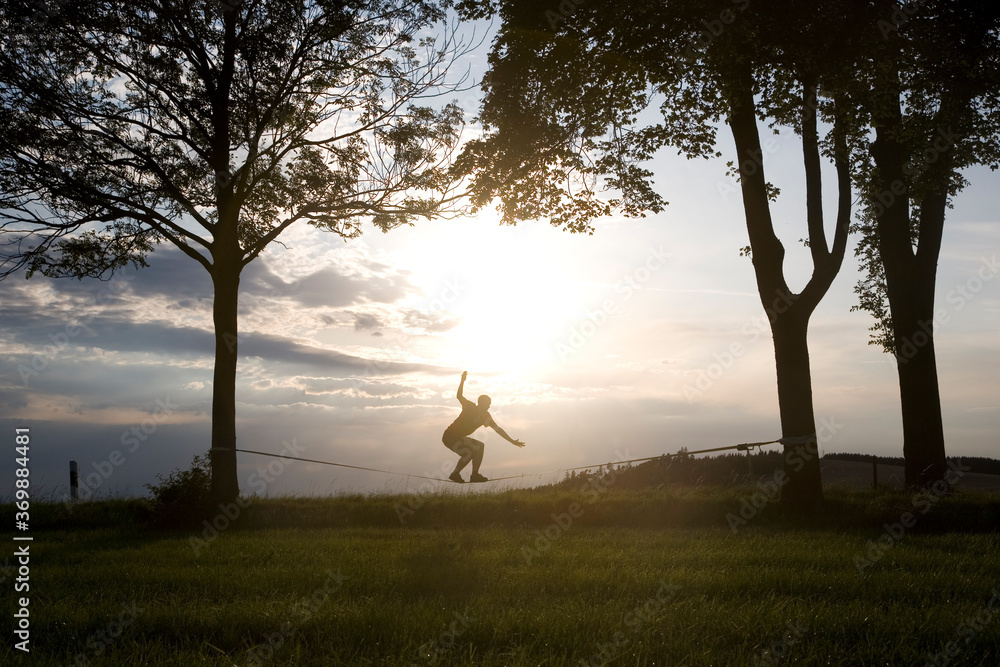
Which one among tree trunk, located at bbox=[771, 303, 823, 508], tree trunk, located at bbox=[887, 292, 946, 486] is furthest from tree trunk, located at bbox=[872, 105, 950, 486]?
tree trunk, located at bbox=[771, 303, 823, 508]

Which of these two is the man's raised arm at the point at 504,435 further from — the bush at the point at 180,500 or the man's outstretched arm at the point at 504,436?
the bush at the point at 180,500

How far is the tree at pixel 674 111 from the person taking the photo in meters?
13.3

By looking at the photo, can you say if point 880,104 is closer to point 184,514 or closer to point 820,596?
point 820,596

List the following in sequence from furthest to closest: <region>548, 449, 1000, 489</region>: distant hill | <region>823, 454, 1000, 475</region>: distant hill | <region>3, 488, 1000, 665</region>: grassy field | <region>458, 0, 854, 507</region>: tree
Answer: <region>823, 454, 1000, 475</region>: distant hill, <region>548, 449, 1000, 489</region>: distant hill, <region>458, 0, 854, 507</region>: tree, <region>3, 488, 1000, 665</region>: grassy field

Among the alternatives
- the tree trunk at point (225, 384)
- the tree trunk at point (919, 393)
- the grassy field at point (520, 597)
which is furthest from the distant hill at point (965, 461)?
the tree trunk at point (225, 384)

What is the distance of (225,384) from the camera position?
1612cm

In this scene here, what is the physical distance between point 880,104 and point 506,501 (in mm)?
11606

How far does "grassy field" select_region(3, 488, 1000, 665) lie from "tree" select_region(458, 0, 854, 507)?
4.74 m

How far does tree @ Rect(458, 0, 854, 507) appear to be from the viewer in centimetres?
1333

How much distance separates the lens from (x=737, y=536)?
11.7 m

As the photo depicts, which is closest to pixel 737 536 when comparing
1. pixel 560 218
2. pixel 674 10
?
pixel 560 218

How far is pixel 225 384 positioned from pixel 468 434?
587 centimetres

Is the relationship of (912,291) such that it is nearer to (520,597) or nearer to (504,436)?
(504,436)

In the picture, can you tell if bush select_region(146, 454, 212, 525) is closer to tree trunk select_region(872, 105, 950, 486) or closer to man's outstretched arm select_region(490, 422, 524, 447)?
man's outstretched arm select_region(490, 422, 524, 447)
